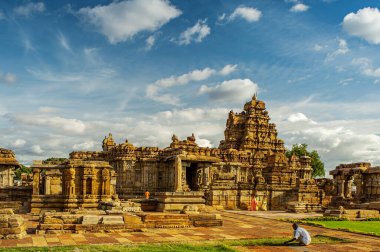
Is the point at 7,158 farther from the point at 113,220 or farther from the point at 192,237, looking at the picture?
the point at 192,237

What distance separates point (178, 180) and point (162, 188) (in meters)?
17.8

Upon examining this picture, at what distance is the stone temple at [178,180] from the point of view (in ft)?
71.2

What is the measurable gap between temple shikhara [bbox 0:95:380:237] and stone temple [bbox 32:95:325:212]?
0.17ft

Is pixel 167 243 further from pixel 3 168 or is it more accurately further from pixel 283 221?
pixel 3 168

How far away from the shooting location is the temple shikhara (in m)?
15.3

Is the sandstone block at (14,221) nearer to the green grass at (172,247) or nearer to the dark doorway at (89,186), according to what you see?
the green grass at (172,247)

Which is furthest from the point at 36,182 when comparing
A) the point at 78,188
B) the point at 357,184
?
the point at 357,184

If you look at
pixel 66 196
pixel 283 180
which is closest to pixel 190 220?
pixel 66 196

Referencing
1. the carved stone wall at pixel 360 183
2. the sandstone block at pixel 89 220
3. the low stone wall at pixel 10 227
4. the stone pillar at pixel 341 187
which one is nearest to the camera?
the low stone wall at pixel 10 227

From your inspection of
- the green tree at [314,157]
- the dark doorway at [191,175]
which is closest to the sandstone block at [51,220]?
the dark doorway at [191,175]

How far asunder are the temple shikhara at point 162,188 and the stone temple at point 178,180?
51 millimetres

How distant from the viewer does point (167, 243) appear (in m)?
11.2

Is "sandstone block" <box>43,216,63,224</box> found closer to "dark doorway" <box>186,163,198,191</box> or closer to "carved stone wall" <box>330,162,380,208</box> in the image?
"dark doorway" <box>186,163,198,191</box>

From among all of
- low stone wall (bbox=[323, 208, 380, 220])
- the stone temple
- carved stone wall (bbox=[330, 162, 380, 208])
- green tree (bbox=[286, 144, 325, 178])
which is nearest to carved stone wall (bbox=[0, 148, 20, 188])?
the stone temple
